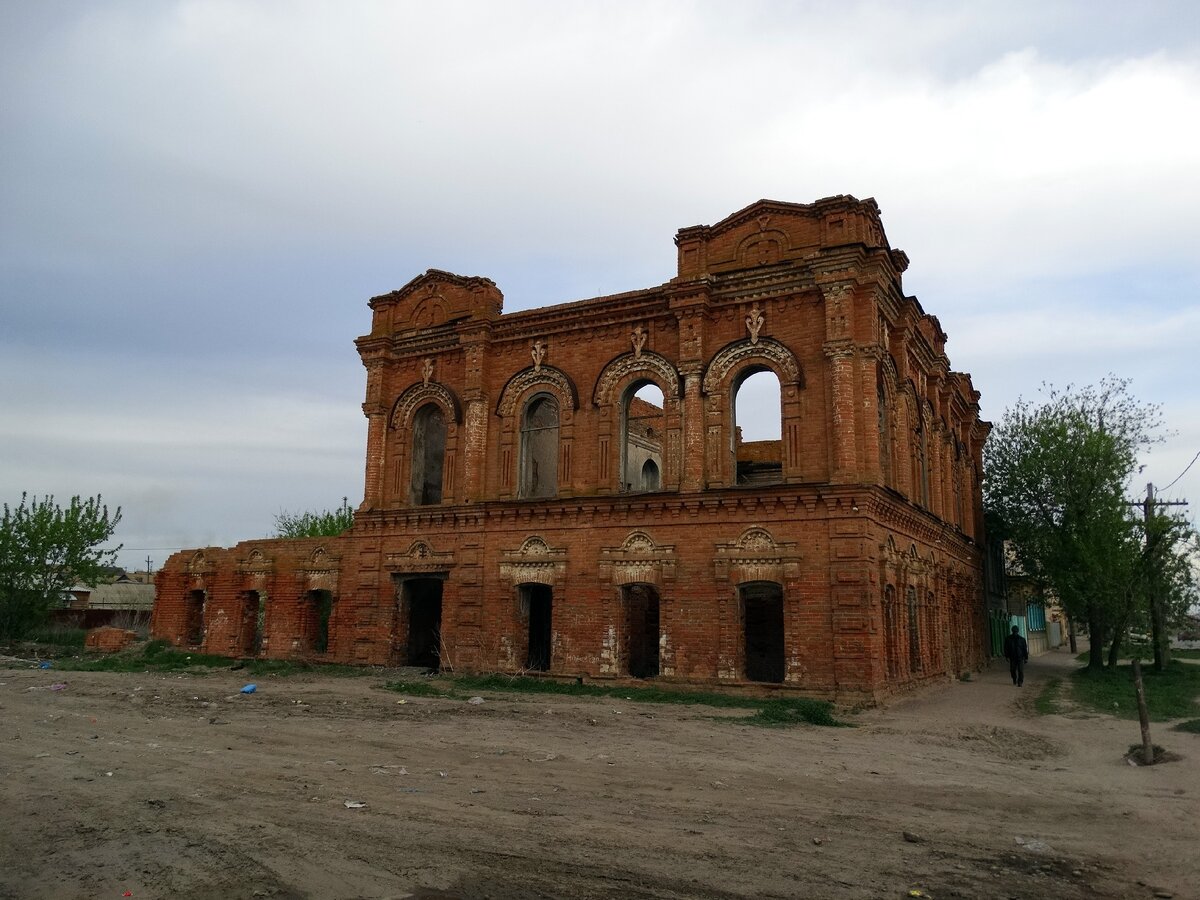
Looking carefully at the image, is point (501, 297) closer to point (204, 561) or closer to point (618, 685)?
point (618, 685)

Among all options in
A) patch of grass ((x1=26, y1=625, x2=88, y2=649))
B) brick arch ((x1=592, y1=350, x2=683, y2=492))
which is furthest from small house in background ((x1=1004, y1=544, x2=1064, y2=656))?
patch of grass ((x1=26, y1=625, x2=88, y2=649))

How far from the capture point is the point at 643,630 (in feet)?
66.5

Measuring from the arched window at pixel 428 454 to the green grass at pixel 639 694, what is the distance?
18.2 feet

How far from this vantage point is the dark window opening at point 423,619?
21.4 m

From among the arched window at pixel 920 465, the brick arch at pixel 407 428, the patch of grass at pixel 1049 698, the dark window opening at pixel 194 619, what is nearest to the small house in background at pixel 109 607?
the dark window opening at pixel 194 619

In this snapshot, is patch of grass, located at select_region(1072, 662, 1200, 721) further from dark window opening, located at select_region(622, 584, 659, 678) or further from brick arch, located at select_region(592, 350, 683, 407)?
brick arch, located at select_region(592, 350, 683, 407)

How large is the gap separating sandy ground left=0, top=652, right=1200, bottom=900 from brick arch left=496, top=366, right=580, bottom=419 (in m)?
8.03

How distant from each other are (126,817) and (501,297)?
16.3 metres

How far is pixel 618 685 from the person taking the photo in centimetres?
1752

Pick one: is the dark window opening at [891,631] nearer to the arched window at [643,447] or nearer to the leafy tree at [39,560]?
the arched window at [643,447]

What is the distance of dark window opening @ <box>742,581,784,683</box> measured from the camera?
20.0m

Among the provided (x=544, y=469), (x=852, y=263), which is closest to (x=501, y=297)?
(x=544, y=469)

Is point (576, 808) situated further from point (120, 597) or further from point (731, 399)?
point (120, 597)

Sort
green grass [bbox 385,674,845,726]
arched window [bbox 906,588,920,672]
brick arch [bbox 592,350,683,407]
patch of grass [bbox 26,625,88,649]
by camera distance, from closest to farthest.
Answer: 1. green grass [bbox 385,674,845,726]
2. brick arch [bbox 592,350,683,407]
3. arched window [bbox 906,588,920,672]
4. patch of grass [bbox 26,625,88,649]
